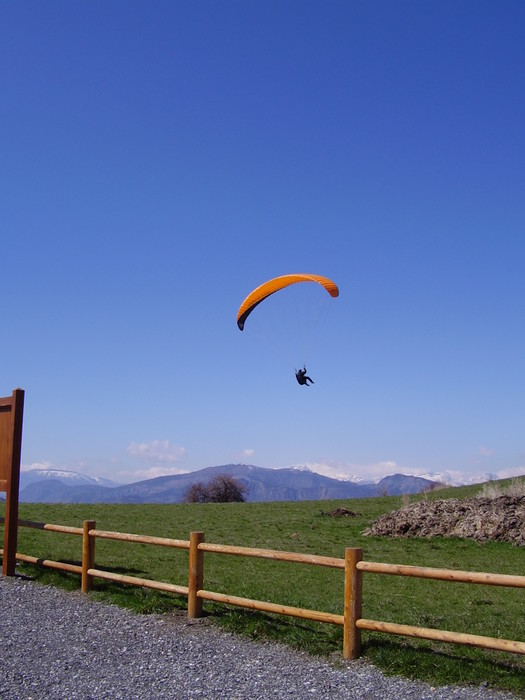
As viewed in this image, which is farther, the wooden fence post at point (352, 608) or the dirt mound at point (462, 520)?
the dirt mound at point (462, 520)

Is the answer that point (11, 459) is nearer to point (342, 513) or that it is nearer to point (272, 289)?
point (272, 289)

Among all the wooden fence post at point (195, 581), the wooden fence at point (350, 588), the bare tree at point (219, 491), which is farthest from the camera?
the bare tree at point (219, 491)

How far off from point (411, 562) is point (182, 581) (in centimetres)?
750

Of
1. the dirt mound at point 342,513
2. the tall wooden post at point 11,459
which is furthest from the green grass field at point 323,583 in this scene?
the tall wooden post at point 11,459

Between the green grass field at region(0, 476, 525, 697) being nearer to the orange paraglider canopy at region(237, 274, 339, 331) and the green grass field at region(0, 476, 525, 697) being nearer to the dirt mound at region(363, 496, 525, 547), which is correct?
the dirt mound at region(363, 496, 525, 547)

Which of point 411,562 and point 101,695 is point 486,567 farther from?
point 101,695

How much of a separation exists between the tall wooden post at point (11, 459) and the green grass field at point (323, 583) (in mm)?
827

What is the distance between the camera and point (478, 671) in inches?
308

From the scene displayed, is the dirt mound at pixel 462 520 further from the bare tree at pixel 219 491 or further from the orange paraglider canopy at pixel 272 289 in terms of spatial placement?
the bare tree at pixel 219 491

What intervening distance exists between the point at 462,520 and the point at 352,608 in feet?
53.4

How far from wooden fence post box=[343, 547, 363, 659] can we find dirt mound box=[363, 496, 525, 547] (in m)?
14.3

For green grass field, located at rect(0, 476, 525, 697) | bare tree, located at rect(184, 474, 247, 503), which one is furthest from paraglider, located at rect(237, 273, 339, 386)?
bare tree, located at rect(184, 474, 247, 503)

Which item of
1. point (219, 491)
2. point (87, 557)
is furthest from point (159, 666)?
point (219, 491)

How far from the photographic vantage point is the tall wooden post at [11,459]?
1421 centimetres
